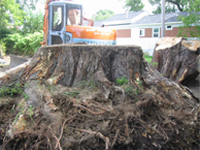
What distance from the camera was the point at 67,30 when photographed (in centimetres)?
796

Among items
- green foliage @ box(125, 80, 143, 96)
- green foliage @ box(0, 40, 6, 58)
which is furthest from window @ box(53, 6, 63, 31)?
green foliage @ box(0, 40, 6, 58)

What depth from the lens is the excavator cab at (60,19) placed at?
315 inches

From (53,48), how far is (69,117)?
6.42ft

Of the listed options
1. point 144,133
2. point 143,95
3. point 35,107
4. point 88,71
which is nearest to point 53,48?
point 88,71

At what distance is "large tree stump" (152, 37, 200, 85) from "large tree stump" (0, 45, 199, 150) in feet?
10.1

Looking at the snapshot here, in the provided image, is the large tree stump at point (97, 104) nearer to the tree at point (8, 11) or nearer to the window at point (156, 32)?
the tree at point (8, 11)

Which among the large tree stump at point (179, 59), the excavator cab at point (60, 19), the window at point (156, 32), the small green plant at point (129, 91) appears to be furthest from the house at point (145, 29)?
the small green plant at point (129, 91)

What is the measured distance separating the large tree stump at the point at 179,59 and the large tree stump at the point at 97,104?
121 inches

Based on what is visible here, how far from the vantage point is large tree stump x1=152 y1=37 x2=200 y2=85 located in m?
7.39

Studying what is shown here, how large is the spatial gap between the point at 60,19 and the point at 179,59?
15.9 feet

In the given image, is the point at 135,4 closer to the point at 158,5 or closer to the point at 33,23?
the point at 158,5

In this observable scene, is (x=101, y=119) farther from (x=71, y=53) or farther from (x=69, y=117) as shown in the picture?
(x=71, y=53)

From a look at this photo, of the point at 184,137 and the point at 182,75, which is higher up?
the point at 182,75

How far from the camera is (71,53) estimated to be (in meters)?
4.61
